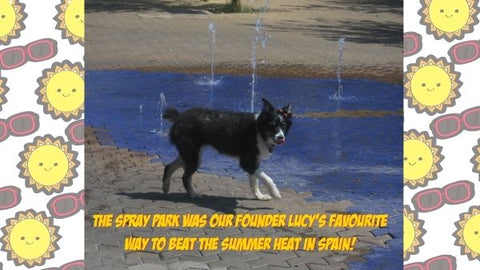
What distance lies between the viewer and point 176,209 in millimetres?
6848

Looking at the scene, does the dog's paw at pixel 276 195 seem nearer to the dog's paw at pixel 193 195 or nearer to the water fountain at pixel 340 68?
the dog's paw at pixel 193 195

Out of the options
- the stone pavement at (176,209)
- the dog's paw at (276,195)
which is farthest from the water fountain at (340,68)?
the dog's paw at (276,195)

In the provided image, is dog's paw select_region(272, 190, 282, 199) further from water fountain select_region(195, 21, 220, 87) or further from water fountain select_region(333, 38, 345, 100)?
water fountain select_region(195, 21, 220, 87)

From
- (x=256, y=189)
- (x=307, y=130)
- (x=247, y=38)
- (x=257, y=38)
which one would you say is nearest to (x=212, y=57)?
(x=247, y=38)

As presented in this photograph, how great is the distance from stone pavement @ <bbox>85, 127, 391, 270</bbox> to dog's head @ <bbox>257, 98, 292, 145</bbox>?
28.5 inches

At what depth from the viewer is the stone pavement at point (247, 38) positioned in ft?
53.1

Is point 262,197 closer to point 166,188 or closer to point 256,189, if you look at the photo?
point 256,189

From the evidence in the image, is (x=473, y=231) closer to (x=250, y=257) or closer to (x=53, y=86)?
(x=250, y=257)

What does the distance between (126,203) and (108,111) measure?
492 centimetres

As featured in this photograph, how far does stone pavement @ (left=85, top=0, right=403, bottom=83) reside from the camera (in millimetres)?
16188

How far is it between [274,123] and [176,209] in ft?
4.12

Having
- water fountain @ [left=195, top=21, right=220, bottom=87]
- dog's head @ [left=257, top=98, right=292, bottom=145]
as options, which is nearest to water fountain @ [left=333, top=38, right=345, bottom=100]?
water fountain @ [left=195, top=21, right=220, bottom=87]

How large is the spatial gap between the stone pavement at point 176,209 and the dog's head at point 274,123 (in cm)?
72

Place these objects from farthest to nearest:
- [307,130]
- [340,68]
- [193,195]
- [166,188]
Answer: [340,68], [307,130], [166,188], [193,195]
